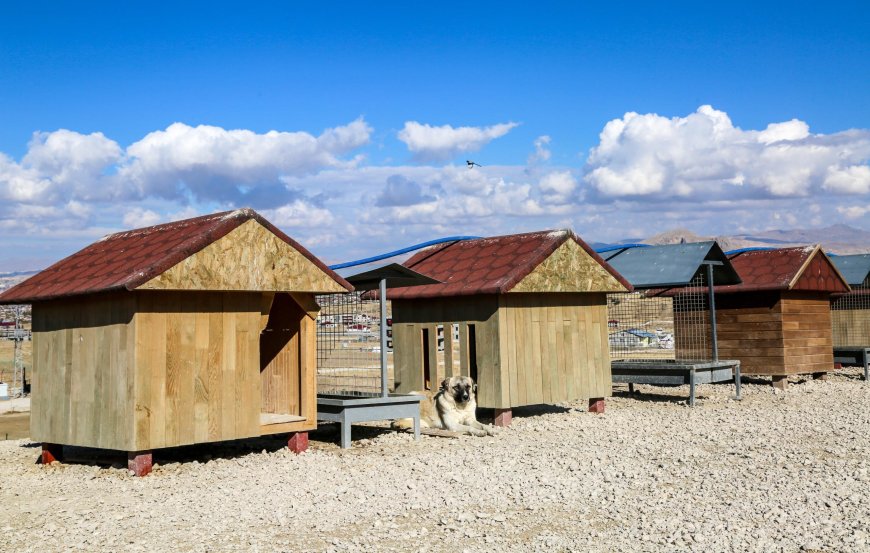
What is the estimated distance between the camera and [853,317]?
92.0ft

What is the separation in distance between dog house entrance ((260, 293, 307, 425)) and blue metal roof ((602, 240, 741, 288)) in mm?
7755

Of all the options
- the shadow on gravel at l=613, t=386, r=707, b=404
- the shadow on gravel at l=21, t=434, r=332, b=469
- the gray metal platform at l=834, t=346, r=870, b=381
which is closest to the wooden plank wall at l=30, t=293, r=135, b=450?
the shadow on gravel at l=21, t=434, r=332, b=469

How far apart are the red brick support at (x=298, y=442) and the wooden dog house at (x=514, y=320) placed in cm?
358

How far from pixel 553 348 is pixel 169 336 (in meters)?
7.15

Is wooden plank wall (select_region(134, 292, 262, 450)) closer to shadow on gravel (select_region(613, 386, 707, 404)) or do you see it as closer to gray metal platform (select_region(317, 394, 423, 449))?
gray metal platform (select_region(317, 394, 423, 449))

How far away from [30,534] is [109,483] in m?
2.35

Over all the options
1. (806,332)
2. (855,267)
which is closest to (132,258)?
(806,332)

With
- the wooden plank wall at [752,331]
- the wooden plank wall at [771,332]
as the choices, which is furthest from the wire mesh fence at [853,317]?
the wooden plank wall at [752,331]

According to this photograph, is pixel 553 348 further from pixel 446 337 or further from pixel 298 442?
pixel 298 442

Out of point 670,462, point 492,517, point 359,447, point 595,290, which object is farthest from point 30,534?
point 595,290

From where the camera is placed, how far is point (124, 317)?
10.8 m

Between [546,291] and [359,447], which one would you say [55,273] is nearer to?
[359,447]

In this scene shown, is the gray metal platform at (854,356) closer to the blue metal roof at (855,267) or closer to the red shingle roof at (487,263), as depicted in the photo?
the blue metal roof at (855,267)

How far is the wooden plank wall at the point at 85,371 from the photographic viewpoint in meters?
10.7
